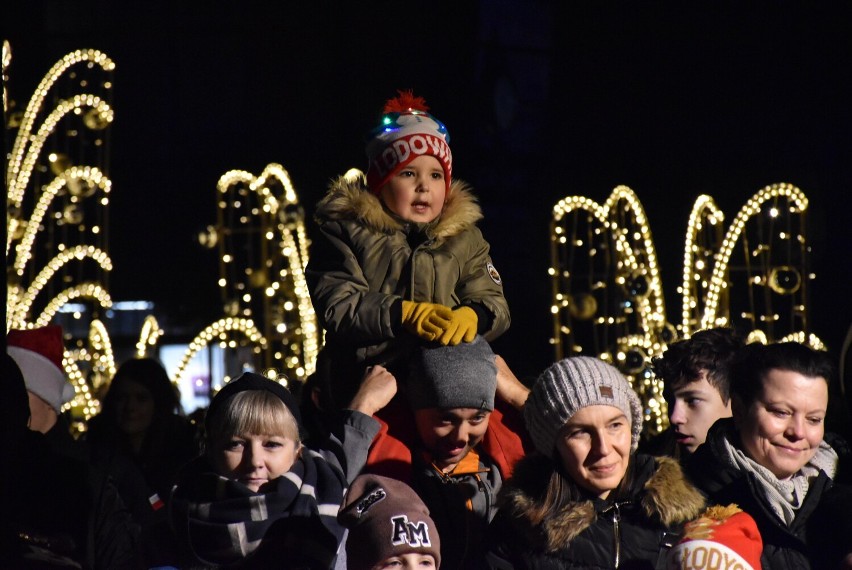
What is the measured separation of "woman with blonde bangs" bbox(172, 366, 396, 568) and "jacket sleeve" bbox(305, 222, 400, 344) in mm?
262

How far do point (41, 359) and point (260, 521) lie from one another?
1.53m

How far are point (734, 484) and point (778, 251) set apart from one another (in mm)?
4508

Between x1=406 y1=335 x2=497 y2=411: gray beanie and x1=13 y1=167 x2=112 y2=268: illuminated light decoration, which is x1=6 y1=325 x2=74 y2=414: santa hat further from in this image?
x1=13 y1=167 x2=112 y2=268: illuminated light decoration

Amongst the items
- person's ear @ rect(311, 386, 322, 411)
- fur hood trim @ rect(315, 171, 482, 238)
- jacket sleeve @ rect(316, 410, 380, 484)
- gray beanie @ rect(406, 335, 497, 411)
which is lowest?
jacket sleeve @ rect(316, 410, 380, 484)

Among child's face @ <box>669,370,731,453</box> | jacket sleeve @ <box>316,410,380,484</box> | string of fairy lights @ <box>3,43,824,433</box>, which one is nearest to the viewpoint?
jacket sleeve @ <box>316,410,380,484</box>

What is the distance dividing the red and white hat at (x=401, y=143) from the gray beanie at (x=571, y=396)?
81 centimetres

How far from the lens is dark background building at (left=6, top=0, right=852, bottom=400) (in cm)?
816

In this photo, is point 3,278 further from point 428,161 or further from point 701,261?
point 701,261

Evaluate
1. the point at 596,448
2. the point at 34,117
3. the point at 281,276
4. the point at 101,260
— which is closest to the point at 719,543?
the point at 596,448

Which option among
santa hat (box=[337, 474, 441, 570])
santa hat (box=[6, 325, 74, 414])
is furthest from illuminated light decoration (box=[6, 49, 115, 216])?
santa hat (box=[337, 474, 441, 570])

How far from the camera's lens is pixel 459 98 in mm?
8211

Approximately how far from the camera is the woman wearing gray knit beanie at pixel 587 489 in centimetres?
298

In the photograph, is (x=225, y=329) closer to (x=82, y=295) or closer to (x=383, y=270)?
(x=82, y=295)

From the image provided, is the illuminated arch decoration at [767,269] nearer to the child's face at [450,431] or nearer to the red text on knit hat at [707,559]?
the child's face at [450,431]
